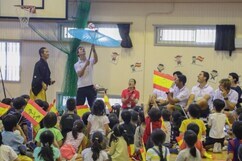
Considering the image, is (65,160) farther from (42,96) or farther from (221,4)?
(221,4)

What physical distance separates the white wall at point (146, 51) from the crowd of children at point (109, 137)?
2.86m

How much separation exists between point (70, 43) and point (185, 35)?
7.73 feet

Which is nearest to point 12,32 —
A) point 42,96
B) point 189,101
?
point 42,96

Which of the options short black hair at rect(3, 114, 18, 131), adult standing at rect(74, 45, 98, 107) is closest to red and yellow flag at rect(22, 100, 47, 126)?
short black hair at rect(3, 114, 18, 131)

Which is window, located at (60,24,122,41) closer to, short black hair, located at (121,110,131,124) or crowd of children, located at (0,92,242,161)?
crowd of children, located at (0,92,242,161)

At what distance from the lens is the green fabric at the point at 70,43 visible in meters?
9.19

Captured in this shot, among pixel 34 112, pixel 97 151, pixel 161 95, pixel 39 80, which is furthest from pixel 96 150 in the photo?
pixel 161 95

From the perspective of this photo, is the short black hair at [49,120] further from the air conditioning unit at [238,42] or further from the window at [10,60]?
the window at [10,60]

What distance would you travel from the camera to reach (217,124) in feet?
19.5

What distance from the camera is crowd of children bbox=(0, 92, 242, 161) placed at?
408 cm

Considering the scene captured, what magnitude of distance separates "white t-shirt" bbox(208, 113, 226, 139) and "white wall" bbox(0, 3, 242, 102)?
9.89 feet

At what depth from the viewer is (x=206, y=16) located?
896cm

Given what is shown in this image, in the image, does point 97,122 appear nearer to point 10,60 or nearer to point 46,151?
point 46,151

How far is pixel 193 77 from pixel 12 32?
4019mm
